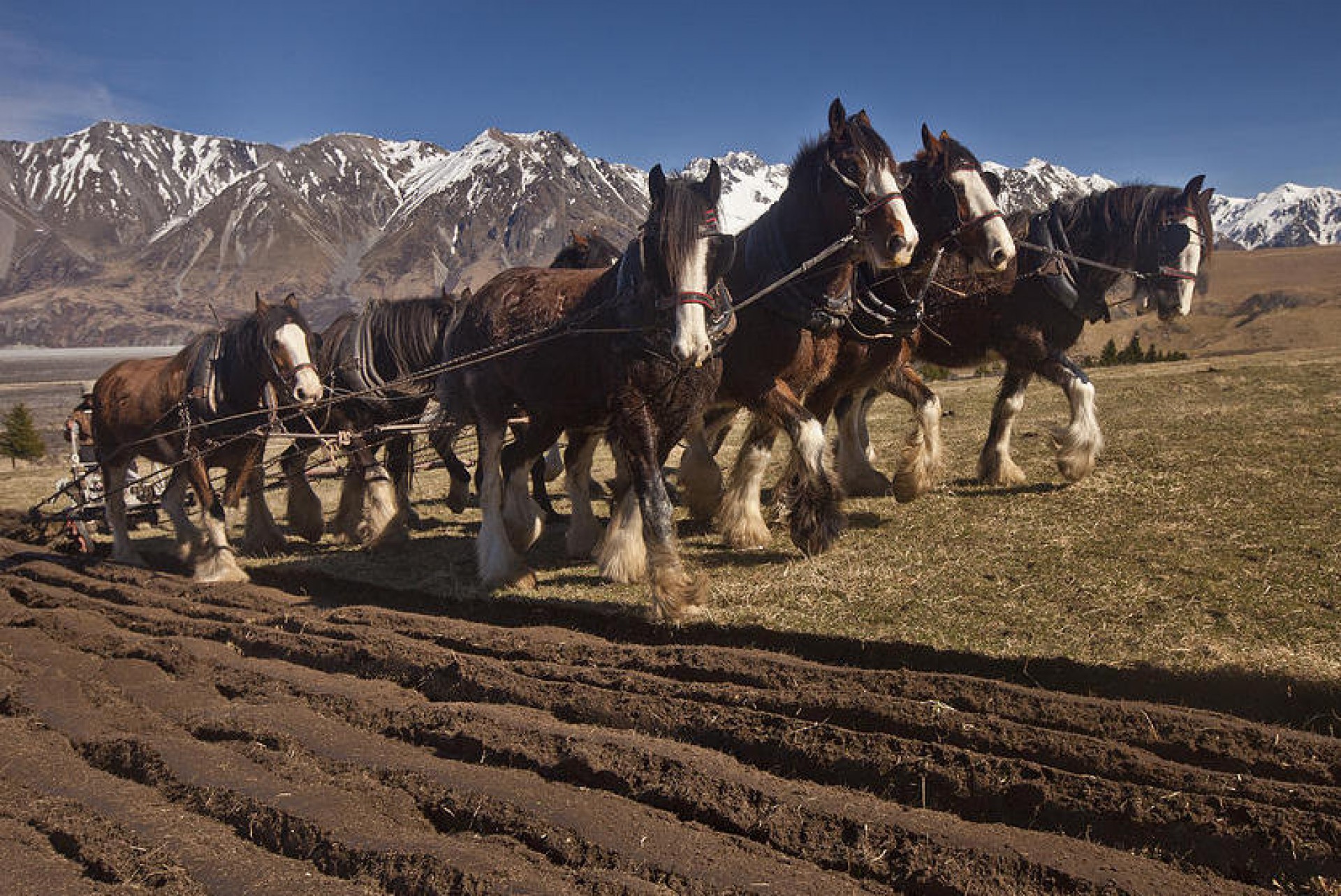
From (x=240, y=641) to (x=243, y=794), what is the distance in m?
2.54

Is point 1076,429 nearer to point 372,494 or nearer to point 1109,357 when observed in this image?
point 372,494

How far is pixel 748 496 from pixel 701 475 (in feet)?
1.57

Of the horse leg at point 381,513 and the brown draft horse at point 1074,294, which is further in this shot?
the horse leg at point 381,513

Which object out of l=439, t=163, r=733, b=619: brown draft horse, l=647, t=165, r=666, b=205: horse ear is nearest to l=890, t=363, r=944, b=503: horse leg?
l=439, t=163, r=733, b=619: brown draft horse

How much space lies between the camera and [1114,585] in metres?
5.64

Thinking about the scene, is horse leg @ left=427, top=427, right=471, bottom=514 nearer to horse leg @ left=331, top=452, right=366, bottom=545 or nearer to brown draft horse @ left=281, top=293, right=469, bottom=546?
brown draft horse @ left=281, top=293, right=469, bottom=546

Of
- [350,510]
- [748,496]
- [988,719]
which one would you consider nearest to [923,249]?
[748,496]

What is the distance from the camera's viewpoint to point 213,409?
8.17 meters

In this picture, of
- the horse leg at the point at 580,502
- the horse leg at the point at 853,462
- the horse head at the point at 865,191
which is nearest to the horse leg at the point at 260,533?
the horse leg at the point at 580,502

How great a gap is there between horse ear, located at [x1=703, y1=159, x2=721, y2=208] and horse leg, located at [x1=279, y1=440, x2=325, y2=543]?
5.72 meters

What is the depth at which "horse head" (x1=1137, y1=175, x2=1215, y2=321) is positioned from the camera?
791 cm

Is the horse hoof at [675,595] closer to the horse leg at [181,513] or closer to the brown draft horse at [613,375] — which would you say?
the brown draft horse at [613,375]

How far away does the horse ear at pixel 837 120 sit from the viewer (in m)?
6.17

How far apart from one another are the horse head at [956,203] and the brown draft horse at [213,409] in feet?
16.4
